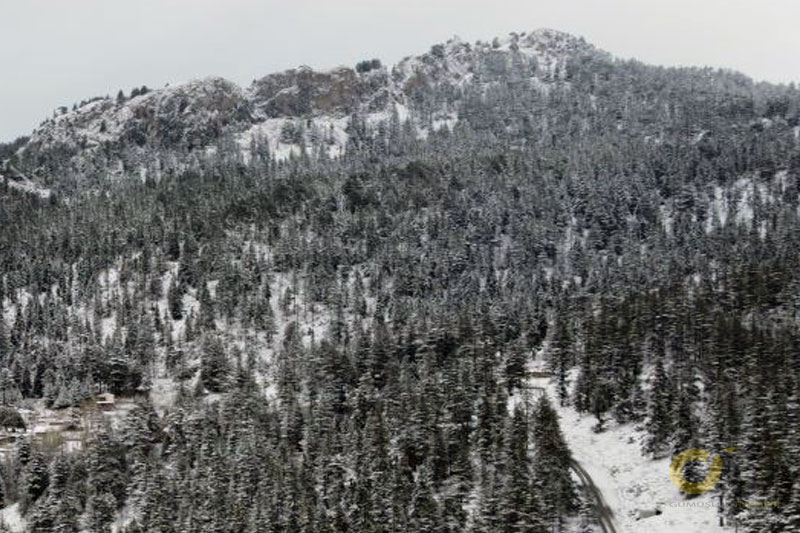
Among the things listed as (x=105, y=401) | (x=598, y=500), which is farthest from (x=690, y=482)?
(x=105, y=401)

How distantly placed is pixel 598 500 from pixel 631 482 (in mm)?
5661

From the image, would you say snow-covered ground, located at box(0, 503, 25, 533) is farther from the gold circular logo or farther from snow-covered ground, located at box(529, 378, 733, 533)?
the gold circular logo

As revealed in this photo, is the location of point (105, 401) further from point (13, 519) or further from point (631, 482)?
point (631, 482)

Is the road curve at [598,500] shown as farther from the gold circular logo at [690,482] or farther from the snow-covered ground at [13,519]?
the snow-covered ground at [13,519]

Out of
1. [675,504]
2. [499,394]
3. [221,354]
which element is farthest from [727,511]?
[221,354]

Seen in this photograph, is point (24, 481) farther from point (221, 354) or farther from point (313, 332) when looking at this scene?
point (313, 332)

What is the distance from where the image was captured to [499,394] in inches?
4417

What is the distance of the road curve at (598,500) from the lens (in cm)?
8812

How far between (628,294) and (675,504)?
83483mm

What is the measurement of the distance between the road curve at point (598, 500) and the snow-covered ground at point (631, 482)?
2.23 feet

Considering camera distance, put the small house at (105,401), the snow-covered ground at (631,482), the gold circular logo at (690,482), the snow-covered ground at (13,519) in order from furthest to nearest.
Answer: the small house at (105,401) < the snow-covered ground at (13,519) < the gold circular logo at (690,482) < the snow-covered ground at (631,482)

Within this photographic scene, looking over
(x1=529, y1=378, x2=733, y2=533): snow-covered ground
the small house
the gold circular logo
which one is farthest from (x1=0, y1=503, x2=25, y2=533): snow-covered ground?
the gold circular logo

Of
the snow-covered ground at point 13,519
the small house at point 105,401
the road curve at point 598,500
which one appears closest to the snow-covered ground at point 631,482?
the road curve at point 598,500

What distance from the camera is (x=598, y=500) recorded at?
93.8 meters
